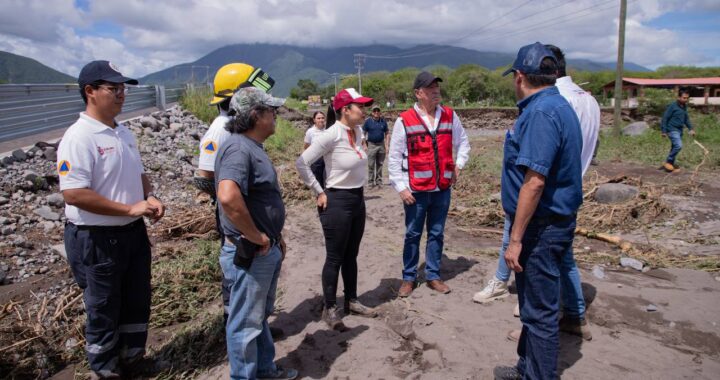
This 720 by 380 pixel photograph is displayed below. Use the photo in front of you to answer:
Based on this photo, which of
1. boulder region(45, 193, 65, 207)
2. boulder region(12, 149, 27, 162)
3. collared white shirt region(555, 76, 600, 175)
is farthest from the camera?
boulder region(12, 149, 27, 162)

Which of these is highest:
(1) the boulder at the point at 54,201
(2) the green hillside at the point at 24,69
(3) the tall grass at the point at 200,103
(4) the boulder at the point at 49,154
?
(2) the green hillside at the point at 24,69

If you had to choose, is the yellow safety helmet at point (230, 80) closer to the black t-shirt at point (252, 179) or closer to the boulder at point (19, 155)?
the black t-shirt at point (252, 179)

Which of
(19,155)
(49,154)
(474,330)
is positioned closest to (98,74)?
(474,330)

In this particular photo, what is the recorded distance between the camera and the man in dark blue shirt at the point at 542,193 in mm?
2242

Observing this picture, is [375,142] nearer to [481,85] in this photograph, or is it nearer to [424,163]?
[424,163]

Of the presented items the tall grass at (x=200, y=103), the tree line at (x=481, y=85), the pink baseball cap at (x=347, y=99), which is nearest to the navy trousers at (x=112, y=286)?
the pink baseball cap at (x=347, y=99)

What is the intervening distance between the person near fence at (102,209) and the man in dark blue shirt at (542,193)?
2.20m

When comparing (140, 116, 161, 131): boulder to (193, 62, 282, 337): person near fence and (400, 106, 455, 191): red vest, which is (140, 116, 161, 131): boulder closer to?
(193, 62, 282, 337): person near fence

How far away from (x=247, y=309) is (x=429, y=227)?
207 centimetres

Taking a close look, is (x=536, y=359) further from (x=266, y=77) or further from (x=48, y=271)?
(x=48, y=271)

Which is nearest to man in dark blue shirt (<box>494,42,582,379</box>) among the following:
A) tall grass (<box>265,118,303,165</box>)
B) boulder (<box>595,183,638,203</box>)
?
boulder (<box>595,183,638,203</box>)

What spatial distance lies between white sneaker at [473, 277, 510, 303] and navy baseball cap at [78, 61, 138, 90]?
3.20m

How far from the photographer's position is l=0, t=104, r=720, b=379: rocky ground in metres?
2.99

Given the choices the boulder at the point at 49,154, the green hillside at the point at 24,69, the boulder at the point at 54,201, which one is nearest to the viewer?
the boulder at the point at 54,201
